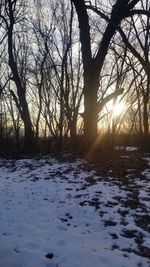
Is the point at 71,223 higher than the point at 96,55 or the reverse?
the reverse

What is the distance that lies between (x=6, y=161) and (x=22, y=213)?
9228 millimetres

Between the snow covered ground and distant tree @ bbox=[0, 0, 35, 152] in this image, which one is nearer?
the snow covered ground

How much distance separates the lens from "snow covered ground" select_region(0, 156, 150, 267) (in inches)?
238

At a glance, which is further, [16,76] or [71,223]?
[16,76]

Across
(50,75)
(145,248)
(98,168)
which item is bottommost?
(145,248)

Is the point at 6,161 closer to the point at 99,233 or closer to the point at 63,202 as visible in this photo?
the point at 63,202

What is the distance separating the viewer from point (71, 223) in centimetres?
767

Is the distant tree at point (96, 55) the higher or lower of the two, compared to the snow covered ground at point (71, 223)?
higher

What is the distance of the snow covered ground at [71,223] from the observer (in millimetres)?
6035

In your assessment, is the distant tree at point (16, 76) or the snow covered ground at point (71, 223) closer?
the snow covered ground at point (71, 223)

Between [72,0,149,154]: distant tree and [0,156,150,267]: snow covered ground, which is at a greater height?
[72,0,149,154]: distant tree

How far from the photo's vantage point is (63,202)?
29.9ft

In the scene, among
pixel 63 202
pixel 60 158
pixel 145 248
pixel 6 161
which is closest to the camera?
pixel 145 248

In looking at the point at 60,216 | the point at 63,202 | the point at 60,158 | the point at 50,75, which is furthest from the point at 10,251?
the point at 50,75
